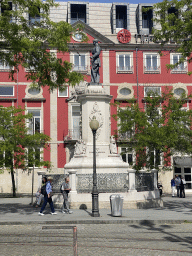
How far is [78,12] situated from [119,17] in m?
4.41

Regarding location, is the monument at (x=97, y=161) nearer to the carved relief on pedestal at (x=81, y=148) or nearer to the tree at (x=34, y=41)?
the carved relief on pedestal at (x=81, y=148)

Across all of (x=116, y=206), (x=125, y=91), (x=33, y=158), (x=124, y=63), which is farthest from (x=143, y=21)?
(x=116, y=206)

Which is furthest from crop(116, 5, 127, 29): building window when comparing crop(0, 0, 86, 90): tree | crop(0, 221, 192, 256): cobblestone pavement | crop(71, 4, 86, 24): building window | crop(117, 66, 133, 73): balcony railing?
crop(0, 221, 192, 256): cobblestone pavement

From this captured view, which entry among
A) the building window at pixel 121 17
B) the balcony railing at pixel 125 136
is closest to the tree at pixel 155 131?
the balcony railing at pixel 125 136

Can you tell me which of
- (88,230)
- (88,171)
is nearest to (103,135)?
(88,171)

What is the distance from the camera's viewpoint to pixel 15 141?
33.8 metres

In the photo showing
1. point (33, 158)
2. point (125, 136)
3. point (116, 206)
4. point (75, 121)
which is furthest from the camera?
point (75, 121)

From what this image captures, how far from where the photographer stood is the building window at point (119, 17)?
4309cm

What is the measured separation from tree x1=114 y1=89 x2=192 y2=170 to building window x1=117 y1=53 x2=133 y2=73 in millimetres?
6910

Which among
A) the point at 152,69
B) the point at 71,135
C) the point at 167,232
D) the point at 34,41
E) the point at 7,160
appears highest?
the point at 152,69

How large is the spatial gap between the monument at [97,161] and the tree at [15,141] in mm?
13731

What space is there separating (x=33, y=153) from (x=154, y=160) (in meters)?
10.2

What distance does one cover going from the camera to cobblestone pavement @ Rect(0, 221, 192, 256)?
912 centimetres

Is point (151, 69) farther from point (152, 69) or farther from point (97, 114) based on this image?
point (97, 114)
